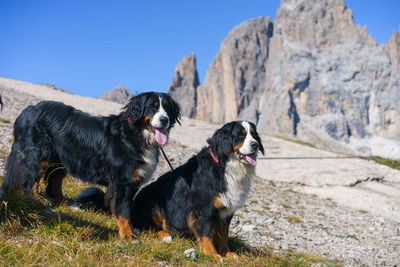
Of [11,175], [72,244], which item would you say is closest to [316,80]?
[11,175]

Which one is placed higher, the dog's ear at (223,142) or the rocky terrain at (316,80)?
the rocky terrain at (316,80)

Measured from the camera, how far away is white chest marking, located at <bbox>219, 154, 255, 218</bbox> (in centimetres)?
457

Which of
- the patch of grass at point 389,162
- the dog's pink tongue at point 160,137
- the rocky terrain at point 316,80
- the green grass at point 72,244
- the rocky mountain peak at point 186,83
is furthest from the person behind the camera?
the rocky mountain peak at point 186,83

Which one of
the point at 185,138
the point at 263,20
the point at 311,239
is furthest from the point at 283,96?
the point at 311,239

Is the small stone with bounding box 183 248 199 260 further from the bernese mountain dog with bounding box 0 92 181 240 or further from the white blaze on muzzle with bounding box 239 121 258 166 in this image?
the white blaze on muzzle with bounding box 239 121 258 166

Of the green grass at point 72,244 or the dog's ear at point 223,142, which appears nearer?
the green grass at point 72,244

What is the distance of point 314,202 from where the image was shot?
1028 centimetres

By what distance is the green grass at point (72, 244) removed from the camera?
3.19 meters

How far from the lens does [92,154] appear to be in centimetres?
462

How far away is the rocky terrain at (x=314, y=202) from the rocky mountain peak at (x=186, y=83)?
165 meters

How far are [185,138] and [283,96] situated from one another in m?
128

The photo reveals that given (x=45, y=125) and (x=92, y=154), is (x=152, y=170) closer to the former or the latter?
(x=92, y=154)

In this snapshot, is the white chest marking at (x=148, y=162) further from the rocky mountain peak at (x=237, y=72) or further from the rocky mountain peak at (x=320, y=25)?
the rocky mountain peak at (x=320, y=25)

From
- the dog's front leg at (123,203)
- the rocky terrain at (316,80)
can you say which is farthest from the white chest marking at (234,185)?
the rocky terrain at (316,80)
